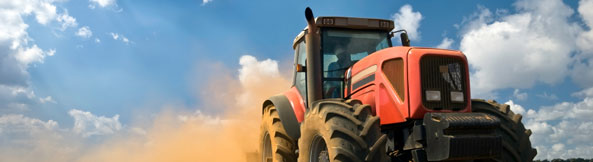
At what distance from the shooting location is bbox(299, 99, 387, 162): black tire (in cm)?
516

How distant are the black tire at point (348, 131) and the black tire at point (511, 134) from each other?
1469mm

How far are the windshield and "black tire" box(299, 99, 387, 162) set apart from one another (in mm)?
1170

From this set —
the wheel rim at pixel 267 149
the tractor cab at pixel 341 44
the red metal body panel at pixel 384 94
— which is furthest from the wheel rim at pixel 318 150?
the wheel rim at pixel 267 149

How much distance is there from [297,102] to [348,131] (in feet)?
8.37

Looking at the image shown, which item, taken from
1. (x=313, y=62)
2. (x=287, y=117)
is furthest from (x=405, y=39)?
(x=287, y=117)

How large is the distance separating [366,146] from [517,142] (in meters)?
1.97

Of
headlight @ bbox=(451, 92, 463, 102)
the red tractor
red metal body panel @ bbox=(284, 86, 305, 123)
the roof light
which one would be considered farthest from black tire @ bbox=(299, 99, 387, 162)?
the roof light

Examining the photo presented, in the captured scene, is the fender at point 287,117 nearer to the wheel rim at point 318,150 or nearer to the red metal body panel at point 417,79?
the wheel rim at point 318,150

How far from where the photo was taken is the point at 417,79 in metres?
5.66

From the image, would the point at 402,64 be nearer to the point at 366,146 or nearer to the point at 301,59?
the point at 366,146

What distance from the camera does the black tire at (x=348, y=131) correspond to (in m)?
5.16

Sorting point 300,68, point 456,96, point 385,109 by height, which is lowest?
point 385,109

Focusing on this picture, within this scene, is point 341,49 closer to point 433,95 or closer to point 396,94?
point 396,94

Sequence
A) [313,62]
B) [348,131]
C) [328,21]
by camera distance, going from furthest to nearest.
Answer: [328,21]
[313,62]
[348,131]
